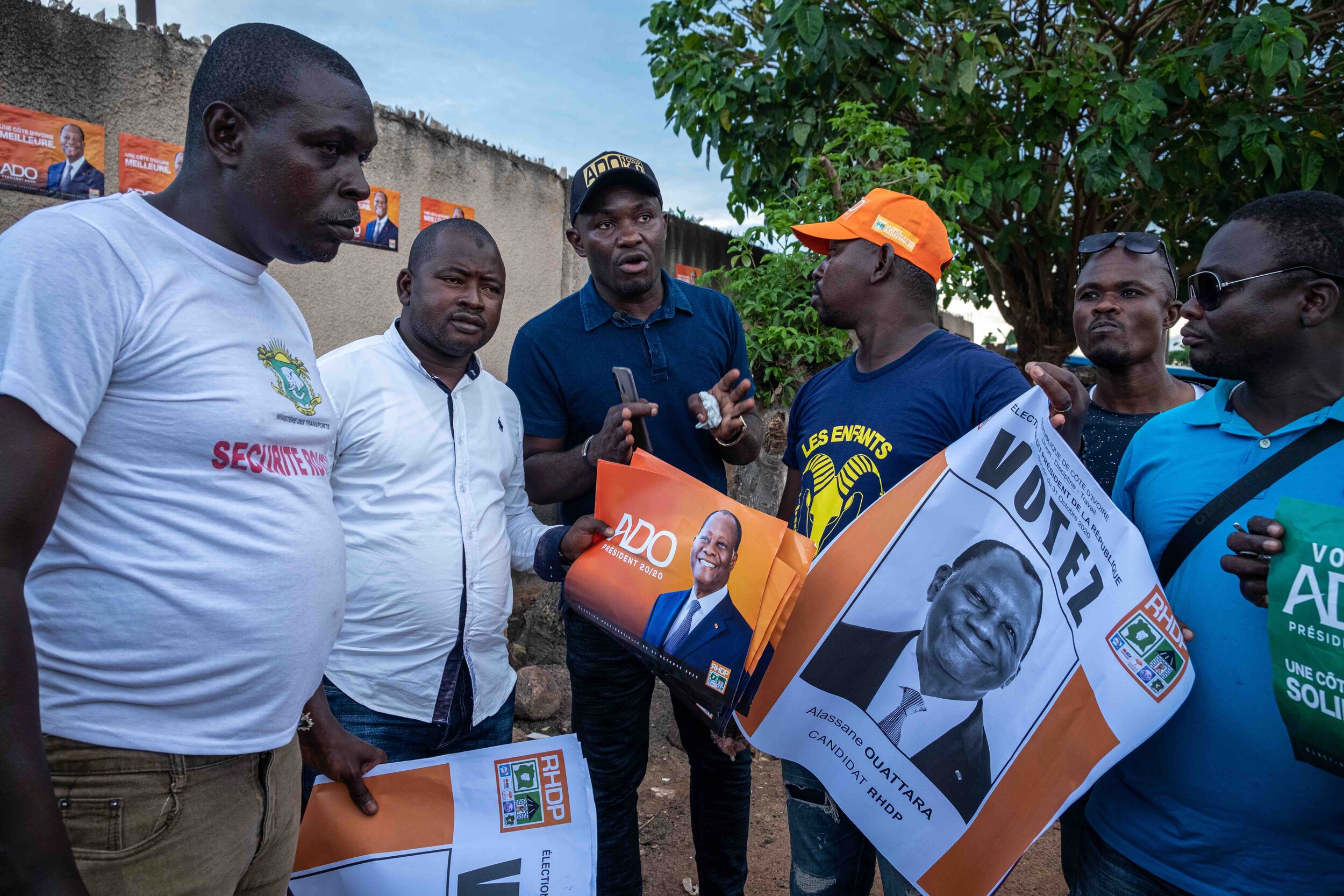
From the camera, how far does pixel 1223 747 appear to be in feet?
5.04

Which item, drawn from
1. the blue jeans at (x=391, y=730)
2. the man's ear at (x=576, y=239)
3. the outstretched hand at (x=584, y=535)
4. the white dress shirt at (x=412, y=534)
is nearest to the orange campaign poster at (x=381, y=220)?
the man's ear at (x=576, y=239)

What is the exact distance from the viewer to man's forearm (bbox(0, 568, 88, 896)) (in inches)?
38.5

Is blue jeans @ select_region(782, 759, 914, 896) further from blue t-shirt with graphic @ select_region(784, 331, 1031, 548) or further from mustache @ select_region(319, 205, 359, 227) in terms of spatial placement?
mustache @ select_region(319, 205, 359, 227)

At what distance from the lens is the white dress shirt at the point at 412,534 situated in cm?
211

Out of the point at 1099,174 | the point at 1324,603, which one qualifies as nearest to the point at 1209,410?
the point at 1324,603

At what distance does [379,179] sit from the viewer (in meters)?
5.20

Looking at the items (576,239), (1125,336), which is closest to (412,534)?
(576,239)

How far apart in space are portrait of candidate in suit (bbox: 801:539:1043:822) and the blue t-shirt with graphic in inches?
16.5

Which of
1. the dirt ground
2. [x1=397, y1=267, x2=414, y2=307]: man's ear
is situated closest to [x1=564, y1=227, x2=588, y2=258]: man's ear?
[x1=397, y1=267, x2=414, y2=307]: man's ear

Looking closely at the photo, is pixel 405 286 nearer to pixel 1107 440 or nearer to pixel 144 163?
pixel 1107 440

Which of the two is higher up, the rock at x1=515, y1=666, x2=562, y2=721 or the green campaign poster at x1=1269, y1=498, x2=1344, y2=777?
the green campaign poster at x1=1269, y1=498, x2=1344, y2=777

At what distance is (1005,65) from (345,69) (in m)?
7.31

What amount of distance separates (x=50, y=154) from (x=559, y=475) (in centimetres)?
333

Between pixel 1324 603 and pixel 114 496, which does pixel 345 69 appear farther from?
pixel 1324 603
